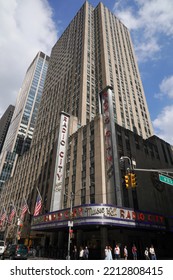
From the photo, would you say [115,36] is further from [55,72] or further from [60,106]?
[60,106]

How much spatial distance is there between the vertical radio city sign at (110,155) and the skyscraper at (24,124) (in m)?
67.3

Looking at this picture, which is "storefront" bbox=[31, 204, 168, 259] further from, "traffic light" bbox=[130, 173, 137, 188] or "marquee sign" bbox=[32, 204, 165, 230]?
"traffic light" bbox=[130, 173, 137, 188]

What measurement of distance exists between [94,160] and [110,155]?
4367 millimetres

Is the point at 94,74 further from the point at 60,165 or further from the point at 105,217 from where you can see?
the point at 105,217

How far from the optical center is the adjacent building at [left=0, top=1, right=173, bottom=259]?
31.7 meters

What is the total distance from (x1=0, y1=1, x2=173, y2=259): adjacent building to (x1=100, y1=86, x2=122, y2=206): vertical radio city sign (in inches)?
6.7

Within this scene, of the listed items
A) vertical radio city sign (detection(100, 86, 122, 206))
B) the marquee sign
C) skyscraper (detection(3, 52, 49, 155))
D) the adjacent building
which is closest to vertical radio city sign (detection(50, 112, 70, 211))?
the adjacent building

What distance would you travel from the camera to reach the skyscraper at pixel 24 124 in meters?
104

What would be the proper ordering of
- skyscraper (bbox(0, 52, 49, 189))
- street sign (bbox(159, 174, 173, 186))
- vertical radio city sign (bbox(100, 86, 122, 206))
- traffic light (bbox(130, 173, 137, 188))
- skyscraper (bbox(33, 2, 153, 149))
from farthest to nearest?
skyscraper (bbox(0, 52, 49, 189)) → skyscraper (bbox(33, 2, 153, 149)) → vertical radio city sign (bbox(100, 86, 122, 206)) → street sign (bbox(159, 174, 173, 186)) → traffic light (bbox(130, 173, 137, 188))

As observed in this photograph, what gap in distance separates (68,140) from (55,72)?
218 feet

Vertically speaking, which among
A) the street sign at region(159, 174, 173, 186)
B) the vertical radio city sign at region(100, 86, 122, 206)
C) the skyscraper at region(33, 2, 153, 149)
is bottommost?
the street sign at region(159, 174, 173, 186)

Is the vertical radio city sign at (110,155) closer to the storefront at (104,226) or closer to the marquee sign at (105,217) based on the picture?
the marquee sign at (105,217)

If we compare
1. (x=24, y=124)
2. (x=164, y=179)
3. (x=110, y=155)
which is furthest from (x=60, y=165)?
(x=24, y=124)

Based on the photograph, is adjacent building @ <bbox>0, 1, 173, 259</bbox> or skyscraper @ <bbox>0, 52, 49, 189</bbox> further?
skyscraper @ <bbox>0, 52, 49, 189</bbox>
